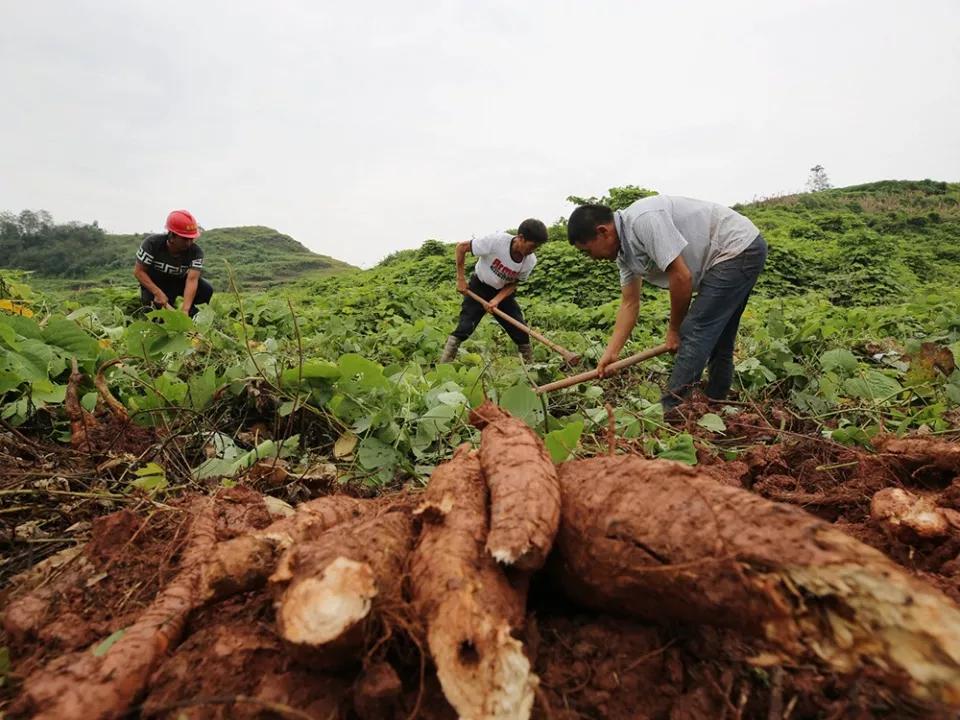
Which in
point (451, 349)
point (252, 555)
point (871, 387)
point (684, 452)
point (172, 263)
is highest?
point (172, 263)

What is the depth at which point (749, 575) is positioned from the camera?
29.7 inches

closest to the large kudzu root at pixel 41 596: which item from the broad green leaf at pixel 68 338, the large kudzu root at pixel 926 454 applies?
the broad green leaf at pixel 68 338

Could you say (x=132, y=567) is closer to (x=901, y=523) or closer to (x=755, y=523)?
(x=755, y=523)

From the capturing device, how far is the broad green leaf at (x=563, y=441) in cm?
154

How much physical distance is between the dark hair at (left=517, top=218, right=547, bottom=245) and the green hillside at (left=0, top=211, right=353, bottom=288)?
20513mm

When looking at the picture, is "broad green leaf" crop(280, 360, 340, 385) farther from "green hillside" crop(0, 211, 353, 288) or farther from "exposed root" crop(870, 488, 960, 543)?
"green hillside" crop(0, 211, 353, 288)

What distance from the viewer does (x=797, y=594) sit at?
72cm

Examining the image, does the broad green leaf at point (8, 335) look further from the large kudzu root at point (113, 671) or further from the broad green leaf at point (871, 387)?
the broad green leaf at point (871, 387)

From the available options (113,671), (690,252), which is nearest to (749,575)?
(113,671)

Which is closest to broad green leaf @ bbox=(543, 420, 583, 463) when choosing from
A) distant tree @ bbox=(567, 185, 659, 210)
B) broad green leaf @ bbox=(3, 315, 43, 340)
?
broad green leaf @ bbox=(3, 315, 43, 340)

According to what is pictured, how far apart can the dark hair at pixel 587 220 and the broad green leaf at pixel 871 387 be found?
163 centimetres

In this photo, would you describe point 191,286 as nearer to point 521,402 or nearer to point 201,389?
point 201,389

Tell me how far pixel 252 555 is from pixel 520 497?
0.55 metres

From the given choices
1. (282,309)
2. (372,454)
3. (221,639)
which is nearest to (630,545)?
(221,639)
